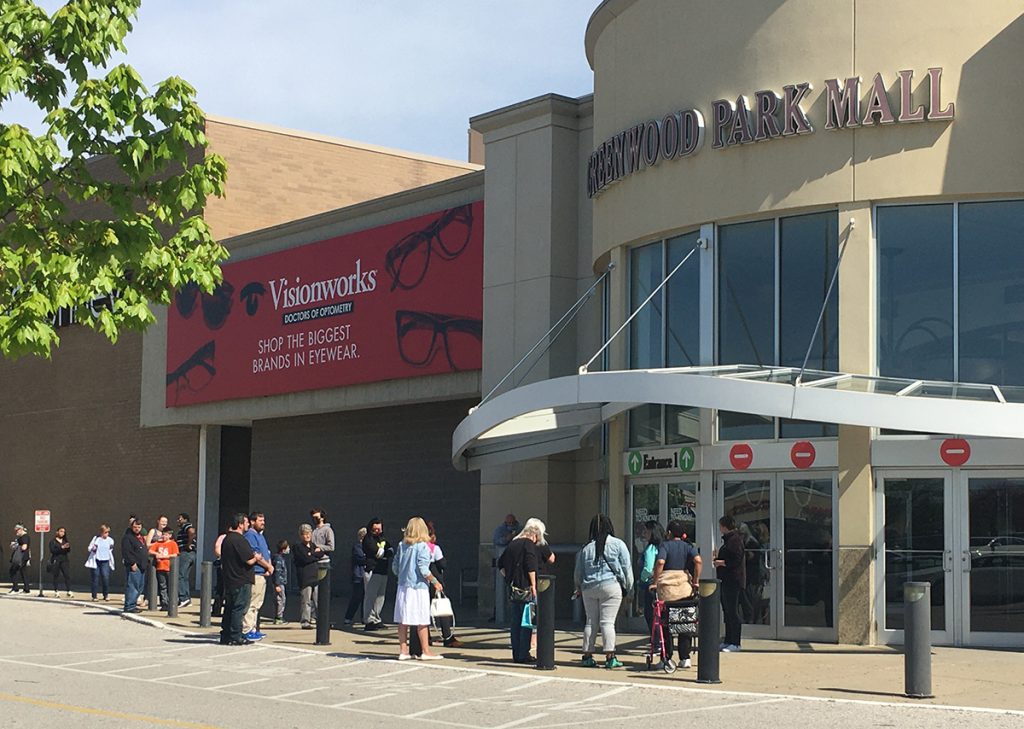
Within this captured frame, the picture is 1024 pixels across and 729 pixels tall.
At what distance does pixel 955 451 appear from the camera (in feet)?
60.5

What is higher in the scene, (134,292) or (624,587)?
(134,292)

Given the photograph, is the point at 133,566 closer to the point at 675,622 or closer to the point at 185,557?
the point at 185,557

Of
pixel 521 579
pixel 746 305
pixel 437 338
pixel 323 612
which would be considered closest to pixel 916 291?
pixel 746 305

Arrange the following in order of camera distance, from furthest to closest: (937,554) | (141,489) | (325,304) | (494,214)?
(141,489) → (325,304) → (494,214) → (937,554)

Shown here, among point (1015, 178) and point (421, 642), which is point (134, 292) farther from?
point (1015, 178)

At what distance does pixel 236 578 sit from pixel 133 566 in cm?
848

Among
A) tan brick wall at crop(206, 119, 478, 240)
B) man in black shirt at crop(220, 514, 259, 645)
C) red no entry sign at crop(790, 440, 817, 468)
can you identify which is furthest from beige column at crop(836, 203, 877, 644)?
tan brick wall at crop(206, 119, 478, 240)

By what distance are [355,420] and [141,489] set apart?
8.11 metres

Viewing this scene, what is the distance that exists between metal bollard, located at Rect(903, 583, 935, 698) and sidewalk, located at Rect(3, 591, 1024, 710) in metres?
0.15

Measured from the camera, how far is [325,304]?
31062 millimetres

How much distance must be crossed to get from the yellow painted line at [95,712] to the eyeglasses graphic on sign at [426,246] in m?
14.5

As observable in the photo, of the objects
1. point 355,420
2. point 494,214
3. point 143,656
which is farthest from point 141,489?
point 143,656

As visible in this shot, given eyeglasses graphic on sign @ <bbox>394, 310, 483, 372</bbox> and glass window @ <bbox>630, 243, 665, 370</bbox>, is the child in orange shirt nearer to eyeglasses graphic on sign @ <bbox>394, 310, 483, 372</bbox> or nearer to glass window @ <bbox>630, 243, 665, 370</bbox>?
eyeglasses graphic on sign @ <bbox>394, 310, 483, 372</bbox>

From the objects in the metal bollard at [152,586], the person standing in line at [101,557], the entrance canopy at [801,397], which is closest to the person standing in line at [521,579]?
the entrance canopy at [801,397]
